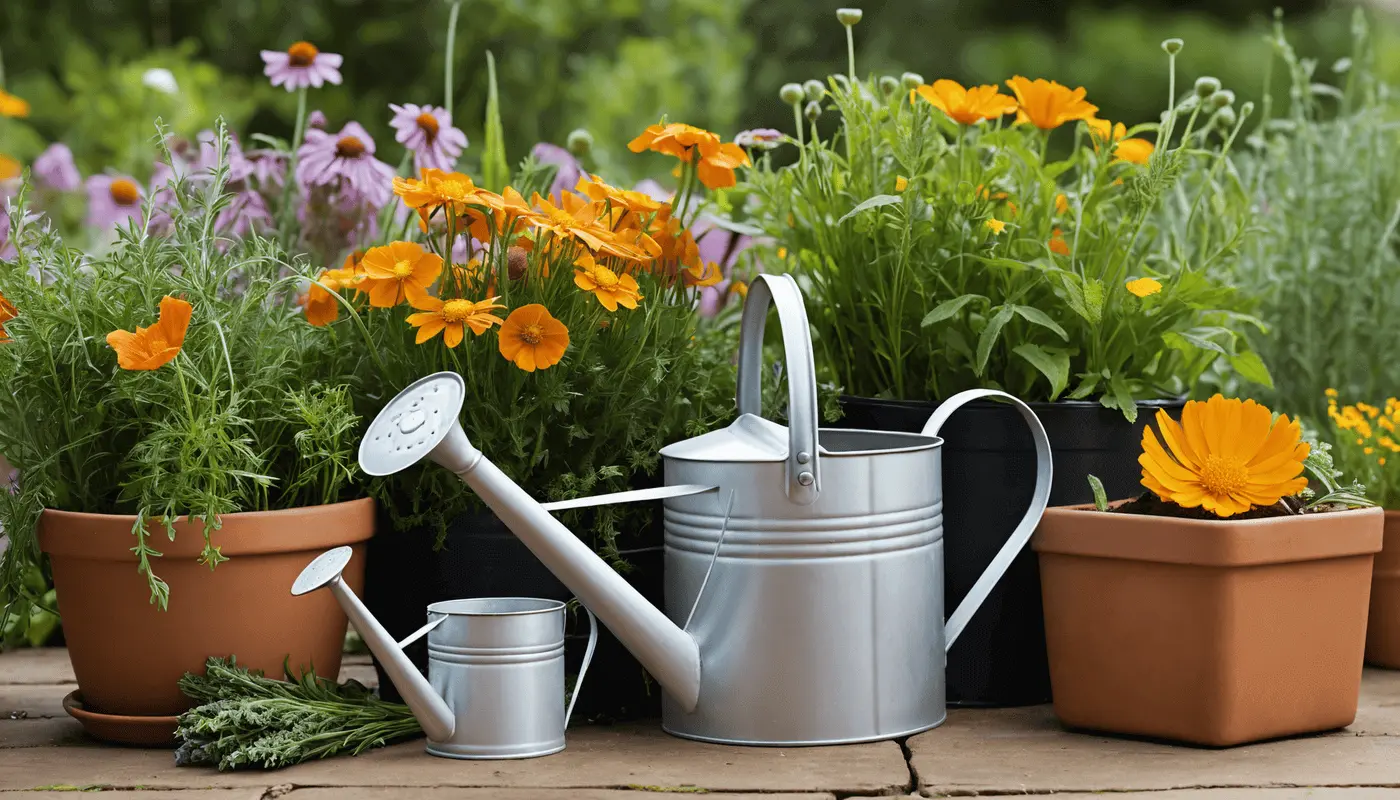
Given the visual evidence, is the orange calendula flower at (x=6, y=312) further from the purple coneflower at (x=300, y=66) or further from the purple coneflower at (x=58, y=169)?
the purple coneflower at (x=58, y=169)

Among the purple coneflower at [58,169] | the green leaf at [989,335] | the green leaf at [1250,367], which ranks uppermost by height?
the purple coneflower at [58,169]

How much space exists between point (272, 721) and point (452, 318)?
490 millimetres

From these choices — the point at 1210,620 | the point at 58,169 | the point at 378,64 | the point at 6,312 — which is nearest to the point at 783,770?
the point at 1210,620

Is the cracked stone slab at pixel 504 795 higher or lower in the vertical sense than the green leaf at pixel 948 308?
lower

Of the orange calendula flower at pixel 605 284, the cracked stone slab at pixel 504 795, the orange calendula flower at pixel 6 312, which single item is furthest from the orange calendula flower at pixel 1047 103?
the orange calendula flower at pixel 6 312

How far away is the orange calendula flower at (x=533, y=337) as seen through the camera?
1664mm

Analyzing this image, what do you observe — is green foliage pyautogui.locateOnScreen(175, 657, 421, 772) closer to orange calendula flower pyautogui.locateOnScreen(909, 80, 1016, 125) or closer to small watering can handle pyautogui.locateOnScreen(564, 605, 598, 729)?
small watering can handle pyautogui.locateOnScreen(564, 605, 598, 729)

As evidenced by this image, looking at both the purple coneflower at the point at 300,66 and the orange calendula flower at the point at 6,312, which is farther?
the purple coneflower at the point at 300,66

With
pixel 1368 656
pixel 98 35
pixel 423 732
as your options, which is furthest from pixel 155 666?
pixel 98 35

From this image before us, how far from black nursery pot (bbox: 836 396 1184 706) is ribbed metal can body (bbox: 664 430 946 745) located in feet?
0.57

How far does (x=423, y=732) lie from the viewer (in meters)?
1.76

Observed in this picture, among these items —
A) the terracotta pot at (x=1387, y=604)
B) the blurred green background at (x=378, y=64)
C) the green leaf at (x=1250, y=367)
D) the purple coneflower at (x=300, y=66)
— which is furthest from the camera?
the blurred green background at (x=378, y=64)

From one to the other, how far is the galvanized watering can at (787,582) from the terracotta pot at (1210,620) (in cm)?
19

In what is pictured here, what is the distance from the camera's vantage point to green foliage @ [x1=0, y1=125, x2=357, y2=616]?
1.63m
